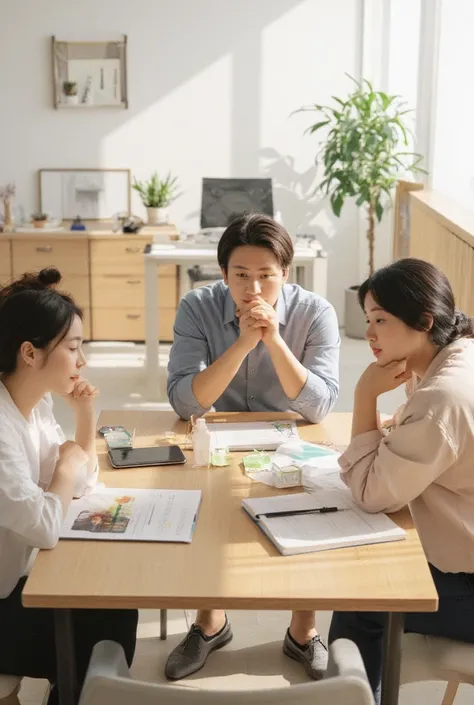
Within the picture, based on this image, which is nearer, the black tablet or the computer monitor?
the black tablet

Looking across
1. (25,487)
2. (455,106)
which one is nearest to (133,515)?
(25,487)

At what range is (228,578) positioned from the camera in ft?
5.11

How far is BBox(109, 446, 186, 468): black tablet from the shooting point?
6.87ft

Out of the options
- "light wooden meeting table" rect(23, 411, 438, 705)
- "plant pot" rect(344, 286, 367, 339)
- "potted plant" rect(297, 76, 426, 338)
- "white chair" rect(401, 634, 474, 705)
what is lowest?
"plant pot" rect(344, 286, 367, 339)

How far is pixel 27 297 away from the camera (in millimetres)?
1918

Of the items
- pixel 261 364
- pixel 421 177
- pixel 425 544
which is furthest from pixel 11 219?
pixel 425 544

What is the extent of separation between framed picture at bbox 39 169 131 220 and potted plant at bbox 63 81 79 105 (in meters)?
0.49

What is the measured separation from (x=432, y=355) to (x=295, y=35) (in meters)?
5.08

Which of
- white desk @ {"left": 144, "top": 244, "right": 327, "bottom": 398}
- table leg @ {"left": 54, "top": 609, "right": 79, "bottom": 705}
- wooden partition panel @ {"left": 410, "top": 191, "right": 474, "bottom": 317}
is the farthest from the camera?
white desk @ {"left": 144, "top": 244, "right": 327, "bottom": 398}

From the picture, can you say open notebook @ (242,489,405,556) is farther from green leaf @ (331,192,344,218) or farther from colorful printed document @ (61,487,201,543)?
green leaf @ (331,192,344,218)

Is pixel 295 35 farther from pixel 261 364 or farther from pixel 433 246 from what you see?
pixel 261 364

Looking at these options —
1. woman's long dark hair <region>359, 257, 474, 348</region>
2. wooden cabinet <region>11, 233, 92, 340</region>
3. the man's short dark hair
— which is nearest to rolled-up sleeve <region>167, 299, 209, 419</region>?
the man's short dark hair

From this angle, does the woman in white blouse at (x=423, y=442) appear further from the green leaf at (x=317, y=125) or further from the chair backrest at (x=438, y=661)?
the green leaf at (x=317, y=125)

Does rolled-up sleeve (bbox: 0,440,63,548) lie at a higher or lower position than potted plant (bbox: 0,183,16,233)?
lower
